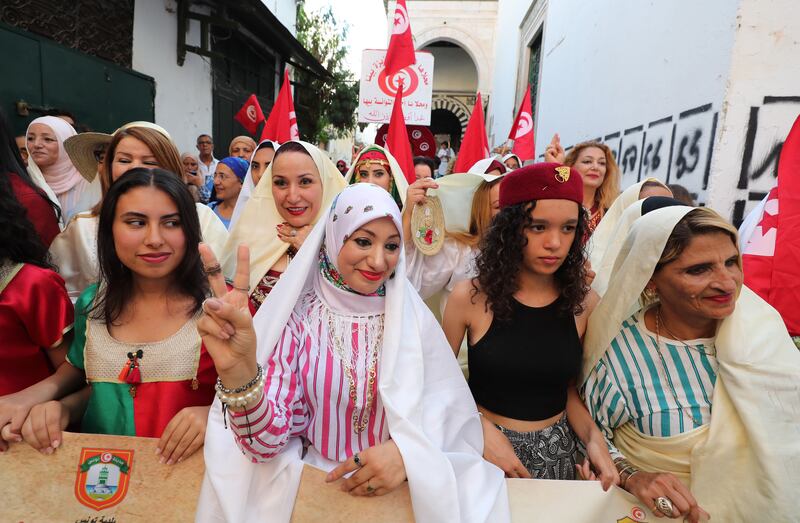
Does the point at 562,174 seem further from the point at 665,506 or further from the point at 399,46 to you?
the point at 399,46

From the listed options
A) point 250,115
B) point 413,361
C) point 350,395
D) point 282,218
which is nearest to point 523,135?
point 282,218

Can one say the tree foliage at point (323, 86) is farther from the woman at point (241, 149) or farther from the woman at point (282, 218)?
the woman at point (282, 218)

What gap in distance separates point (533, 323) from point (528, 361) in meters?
0.16

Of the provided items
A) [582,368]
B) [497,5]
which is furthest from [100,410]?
[497,5]

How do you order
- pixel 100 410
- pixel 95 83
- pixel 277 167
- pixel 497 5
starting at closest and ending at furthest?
1. pixel 100 410
2. pixel 277 167
3. pixel 95 83
4. pixel 497 5

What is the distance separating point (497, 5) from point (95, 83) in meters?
19.2

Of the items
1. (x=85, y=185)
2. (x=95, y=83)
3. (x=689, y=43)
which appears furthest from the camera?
(x=95, y=83)

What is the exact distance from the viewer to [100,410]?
1650 millimetres

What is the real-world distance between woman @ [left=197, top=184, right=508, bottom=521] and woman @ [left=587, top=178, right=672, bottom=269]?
1.84 m

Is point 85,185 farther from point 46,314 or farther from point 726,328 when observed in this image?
point 726,328

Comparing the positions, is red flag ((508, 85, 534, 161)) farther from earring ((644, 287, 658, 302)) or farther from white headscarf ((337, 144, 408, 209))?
earring ((644, 287, 658, 302))

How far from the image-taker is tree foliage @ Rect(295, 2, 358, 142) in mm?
15711

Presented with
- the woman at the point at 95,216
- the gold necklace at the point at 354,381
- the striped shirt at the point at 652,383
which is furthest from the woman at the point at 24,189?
the striped shirt at the point at 652,383

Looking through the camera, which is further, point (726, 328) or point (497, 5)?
point (497, 5)
